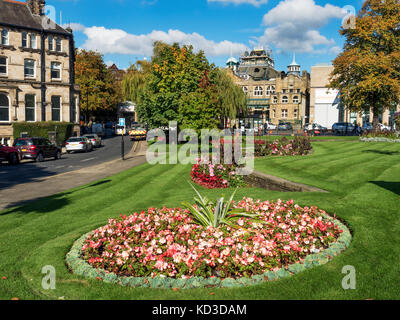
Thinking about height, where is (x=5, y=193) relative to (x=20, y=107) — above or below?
below

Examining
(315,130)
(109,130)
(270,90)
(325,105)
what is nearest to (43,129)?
(315,130)

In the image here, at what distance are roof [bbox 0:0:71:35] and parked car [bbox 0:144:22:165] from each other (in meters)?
21.0

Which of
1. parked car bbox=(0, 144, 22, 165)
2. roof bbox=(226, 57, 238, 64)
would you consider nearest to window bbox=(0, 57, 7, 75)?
parked car bbox=(0, 144, 22, 165)

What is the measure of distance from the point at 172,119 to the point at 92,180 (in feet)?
66.5

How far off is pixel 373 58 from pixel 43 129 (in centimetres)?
3703

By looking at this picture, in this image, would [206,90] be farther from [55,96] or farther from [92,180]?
[55,96]

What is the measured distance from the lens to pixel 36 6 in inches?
1772

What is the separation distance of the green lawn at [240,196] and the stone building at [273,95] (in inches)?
2500

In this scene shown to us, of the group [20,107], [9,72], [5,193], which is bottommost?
[5,193]

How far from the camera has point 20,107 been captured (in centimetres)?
4197

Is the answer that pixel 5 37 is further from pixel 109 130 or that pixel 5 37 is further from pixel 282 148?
pixel 109 130

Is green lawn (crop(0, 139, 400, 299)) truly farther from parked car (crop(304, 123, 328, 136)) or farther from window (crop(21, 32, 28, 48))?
window (crop(21, 32, 28, 48))

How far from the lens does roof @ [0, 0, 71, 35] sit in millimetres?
42094
